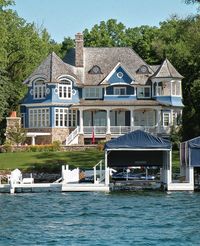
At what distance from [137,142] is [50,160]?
1376 centimetres

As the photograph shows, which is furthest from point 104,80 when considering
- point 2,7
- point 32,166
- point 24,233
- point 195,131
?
point 24,233

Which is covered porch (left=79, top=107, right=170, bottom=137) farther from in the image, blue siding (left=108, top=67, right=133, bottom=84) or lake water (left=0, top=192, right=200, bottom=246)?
lake water (left=0, top=192, right=200, bottom=246)

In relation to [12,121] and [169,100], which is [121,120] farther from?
[12,121]

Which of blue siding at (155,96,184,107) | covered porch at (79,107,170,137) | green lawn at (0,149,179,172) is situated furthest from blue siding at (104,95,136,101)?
green lawn at (0,149,179,172)

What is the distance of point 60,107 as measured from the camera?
74.6 metres

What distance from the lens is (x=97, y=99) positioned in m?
76.3

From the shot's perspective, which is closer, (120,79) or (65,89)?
(65,89)

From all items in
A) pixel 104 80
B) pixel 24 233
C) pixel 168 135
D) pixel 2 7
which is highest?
pixel 2 7

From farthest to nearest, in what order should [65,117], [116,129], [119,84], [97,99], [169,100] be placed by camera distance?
1. [97,99]
2. [119,84]
3. [169,100]
4. [65,117]
5. [116,129]

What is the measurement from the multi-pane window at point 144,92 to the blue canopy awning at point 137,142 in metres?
29.7

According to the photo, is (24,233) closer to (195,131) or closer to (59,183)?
(59,183)

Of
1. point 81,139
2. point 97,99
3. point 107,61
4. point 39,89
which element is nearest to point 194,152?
point 81,139

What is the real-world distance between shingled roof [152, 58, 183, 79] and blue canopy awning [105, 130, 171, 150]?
94.3ft

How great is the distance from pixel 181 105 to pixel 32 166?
2441 centimetres
